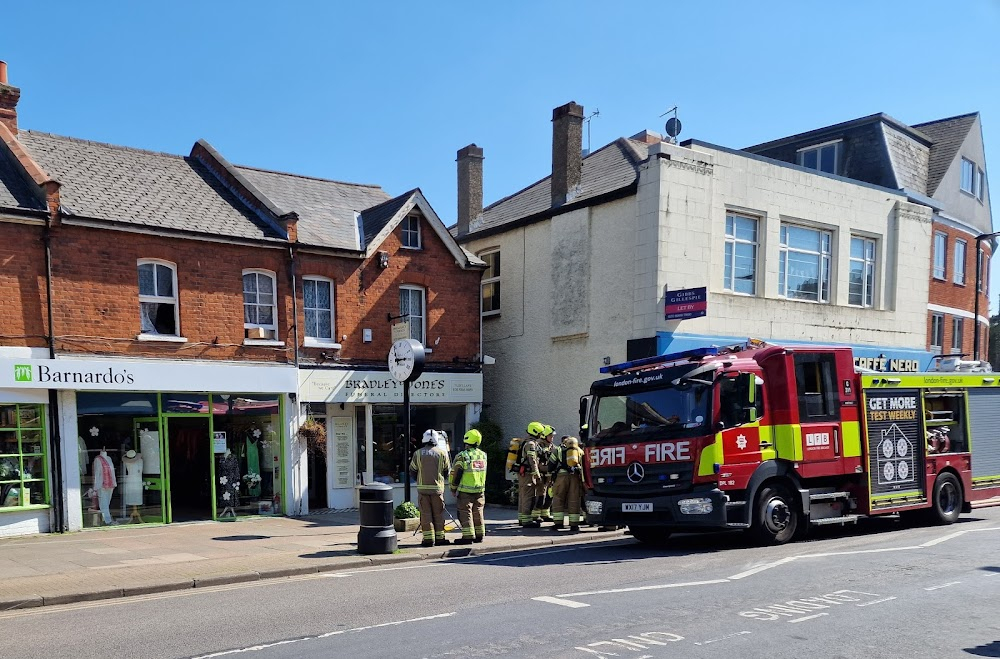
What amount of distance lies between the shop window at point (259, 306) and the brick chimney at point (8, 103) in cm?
544

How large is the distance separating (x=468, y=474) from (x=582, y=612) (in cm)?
509

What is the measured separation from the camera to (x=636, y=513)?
40.0ft

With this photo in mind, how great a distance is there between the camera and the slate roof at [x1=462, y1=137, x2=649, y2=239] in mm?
20078

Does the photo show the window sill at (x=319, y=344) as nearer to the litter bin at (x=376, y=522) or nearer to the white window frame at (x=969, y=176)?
the litter bin at (x=376, y=522)

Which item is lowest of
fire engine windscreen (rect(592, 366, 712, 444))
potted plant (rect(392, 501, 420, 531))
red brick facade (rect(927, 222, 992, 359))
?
potted plant (rect(392, 501, 420, 531))

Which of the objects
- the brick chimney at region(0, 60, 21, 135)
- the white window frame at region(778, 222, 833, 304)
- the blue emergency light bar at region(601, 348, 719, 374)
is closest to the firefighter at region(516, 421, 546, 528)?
the blue emergency light bar at region(601, 348, 719, 374)

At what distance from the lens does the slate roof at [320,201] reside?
18391mm

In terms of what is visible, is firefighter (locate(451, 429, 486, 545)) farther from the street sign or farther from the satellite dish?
the satellite dish

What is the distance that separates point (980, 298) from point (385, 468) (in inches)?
830

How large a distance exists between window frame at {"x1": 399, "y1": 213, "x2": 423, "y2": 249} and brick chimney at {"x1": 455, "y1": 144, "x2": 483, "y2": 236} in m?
5.01

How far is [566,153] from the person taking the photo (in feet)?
69.3

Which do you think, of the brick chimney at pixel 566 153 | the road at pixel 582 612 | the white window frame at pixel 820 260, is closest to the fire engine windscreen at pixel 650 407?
the road at pixel 582 612

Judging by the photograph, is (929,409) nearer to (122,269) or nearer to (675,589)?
(675,589)

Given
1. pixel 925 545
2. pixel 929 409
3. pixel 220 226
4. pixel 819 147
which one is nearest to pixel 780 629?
pixel 925 545
